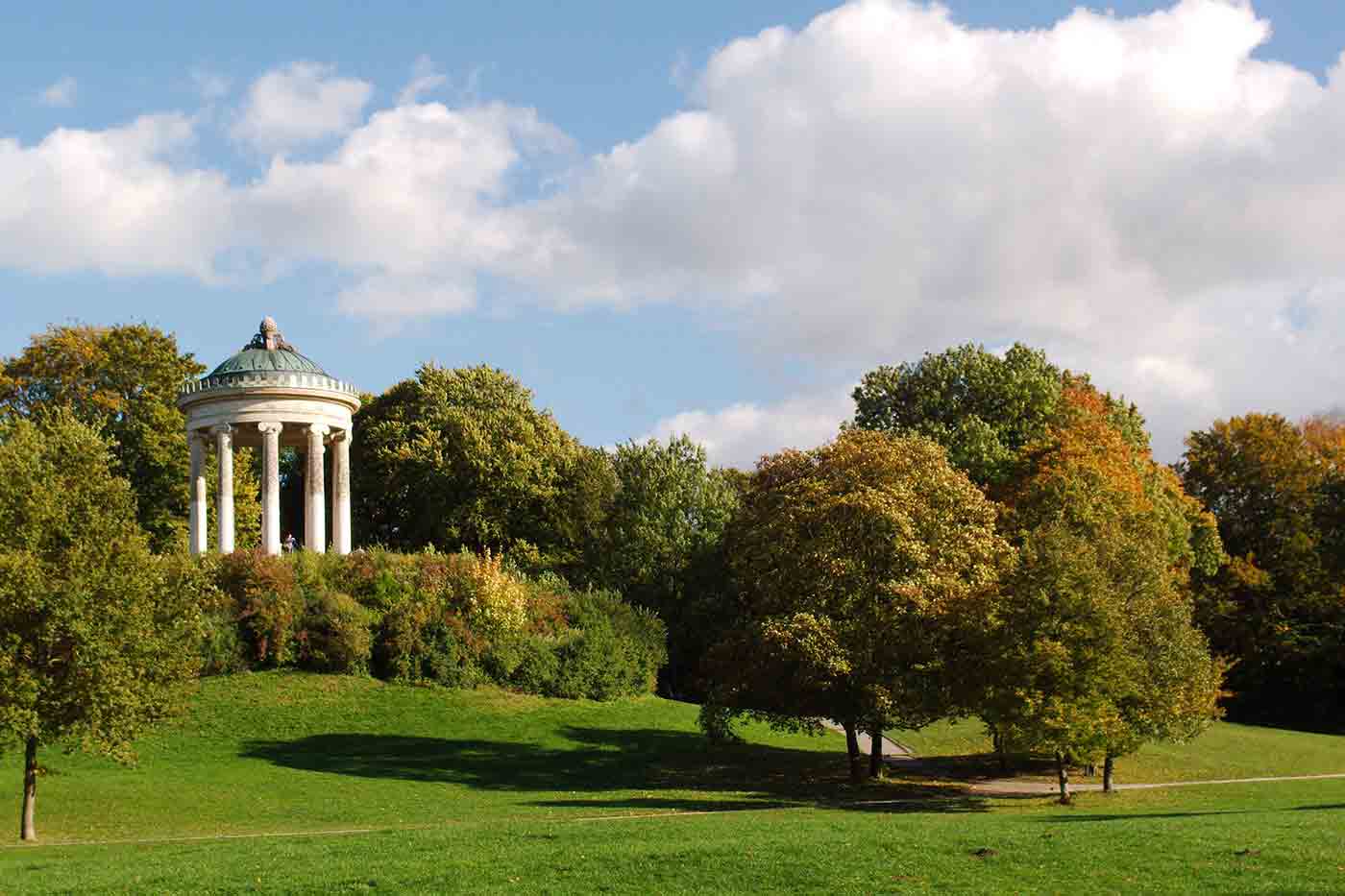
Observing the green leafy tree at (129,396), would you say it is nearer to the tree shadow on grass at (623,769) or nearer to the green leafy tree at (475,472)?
the green leafy tree at (475,472)

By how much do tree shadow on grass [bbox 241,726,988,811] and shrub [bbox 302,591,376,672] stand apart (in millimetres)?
6333

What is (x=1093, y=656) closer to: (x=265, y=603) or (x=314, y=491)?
(x=265, y=603)

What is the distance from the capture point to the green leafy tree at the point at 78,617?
32656 millimetres

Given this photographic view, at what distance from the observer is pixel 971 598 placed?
41.2 metres

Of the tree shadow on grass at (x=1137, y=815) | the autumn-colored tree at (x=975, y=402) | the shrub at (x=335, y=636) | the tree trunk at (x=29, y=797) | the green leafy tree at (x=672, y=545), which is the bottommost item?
the tree shadow on grass at (x=1137, y=815)

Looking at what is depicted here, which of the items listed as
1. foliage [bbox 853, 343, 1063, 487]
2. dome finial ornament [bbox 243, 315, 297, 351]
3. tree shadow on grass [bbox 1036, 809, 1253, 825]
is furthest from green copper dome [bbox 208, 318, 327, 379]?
tree shadow on grass [bbox 1036, 809, 1253, 825]

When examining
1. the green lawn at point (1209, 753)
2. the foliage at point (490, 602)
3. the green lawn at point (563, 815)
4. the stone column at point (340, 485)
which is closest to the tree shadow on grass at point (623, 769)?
the green lawn at point (563, 815)

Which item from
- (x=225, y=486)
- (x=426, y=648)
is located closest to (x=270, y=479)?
(x=225, y=486)

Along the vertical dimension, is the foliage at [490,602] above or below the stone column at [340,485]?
below

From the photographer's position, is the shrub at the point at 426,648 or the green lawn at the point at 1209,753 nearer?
the green lawn at the point at 1209,753

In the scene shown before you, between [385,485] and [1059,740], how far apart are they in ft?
149

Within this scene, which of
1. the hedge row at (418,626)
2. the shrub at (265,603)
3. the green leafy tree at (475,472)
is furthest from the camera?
the green leafy tree at (475,472)

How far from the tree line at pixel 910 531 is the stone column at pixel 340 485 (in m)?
6.81

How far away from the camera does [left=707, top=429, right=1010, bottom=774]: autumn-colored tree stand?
137 feet
